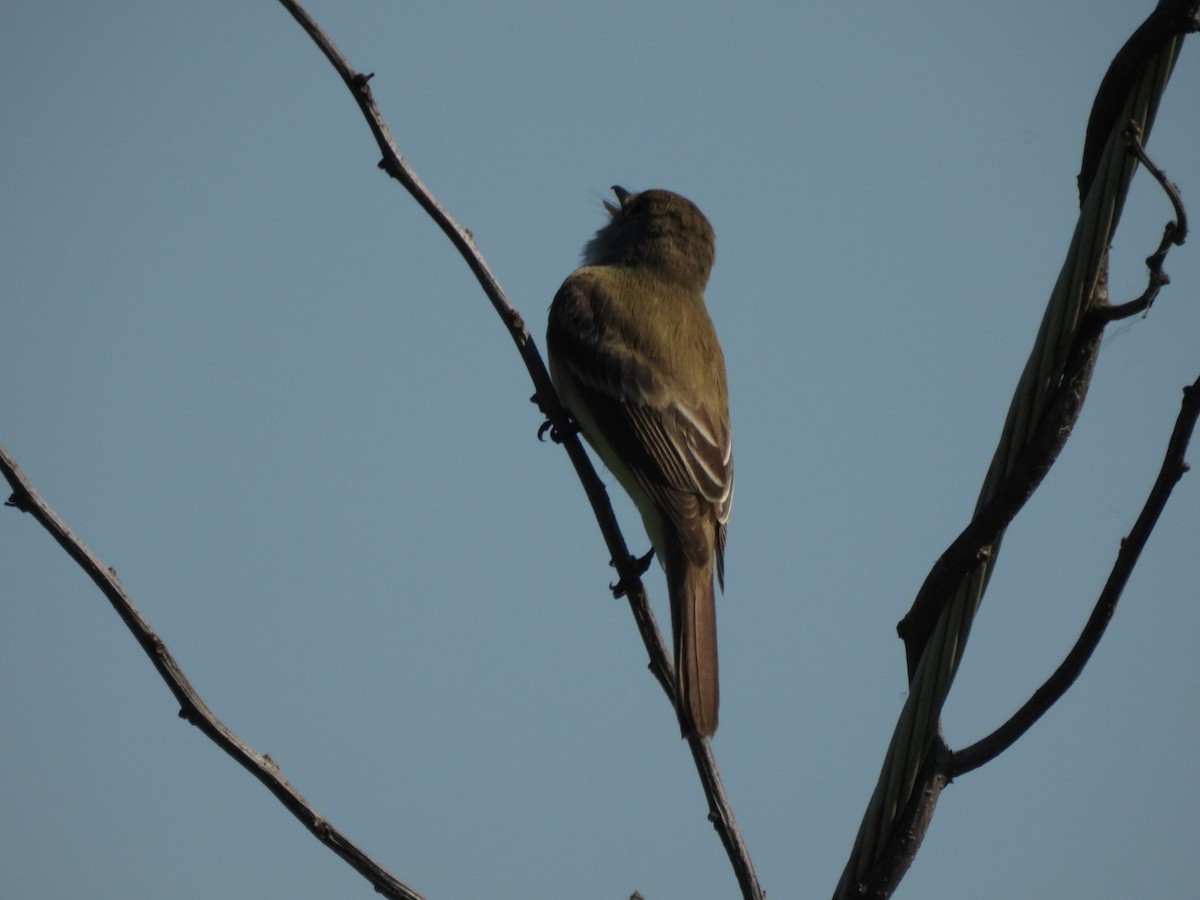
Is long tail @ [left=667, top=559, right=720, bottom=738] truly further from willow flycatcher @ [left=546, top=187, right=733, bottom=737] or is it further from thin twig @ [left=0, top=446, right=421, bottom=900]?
thin twig @ [left=0, top=446, right=421, bottom=900]

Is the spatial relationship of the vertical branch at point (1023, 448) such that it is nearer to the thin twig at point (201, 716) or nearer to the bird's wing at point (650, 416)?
the thin twig at point (201, 716)

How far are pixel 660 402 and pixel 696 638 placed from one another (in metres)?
1.42

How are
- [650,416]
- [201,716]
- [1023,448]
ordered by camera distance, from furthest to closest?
[650,416] → [201,716] → [1023,448]

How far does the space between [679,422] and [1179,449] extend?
3.34 meters

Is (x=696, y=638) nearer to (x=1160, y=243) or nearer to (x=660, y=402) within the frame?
(x=660, y=402)

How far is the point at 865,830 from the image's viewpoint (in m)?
1.94

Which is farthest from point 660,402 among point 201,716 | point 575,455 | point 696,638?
point 201,716

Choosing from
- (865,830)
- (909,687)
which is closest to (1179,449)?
(909,687)

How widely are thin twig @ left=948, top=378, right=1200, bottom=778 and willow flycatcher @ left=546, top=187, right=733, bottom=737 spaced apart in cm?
193

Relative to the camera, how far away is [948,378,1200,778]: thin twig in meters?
1.91

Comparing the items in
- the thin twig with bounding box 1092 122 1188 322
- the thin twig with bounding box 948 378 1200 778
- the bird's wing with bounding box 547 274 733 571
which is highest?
the bird's wing with bounding box 547 274 733 571

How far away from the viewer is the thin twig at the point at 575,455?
2.41 meters

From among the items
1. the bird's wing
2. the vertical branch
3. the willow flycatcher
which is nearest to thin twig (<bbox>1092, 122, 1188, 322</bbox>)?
the vertical branch

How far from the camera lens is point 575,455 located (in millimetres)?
3695
